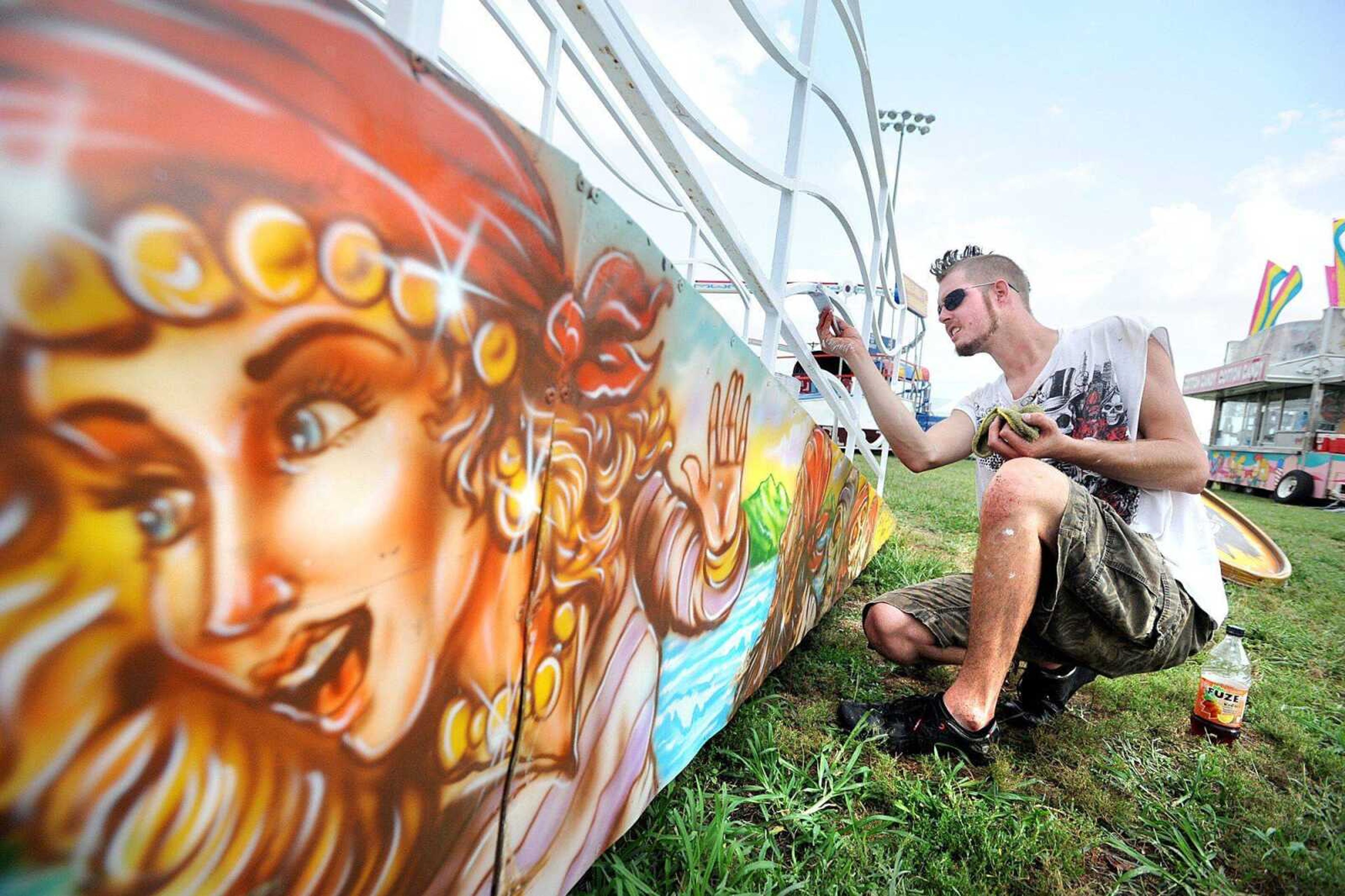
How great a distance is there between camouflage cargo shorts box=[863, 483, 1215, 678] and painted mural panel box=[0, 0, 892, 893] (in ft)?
4.78

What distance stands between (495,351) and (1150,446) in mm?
2062

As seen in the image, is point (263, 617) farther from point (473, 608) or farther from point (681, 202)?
point (681, 202)

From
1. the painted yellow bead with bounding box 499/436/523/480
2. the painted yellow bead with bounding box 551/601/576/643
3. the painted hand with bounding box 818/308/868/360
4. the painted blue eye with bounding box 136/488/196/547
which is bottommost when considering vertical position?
the painted yellow bead with bounding box 551/601/576/643

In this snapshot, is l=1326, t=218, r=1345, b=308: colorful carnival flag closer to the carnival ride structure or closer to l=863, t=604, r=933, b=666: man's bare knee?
the carnival ride structure

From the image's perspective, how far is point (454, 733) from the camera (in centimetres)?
79

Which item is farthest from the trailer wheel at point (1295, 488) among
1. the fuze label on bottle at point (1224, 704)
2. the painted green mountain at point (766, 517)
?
the painted green mountain at point (766, 517)

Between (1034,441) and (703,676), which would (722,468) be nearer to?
(703,676)

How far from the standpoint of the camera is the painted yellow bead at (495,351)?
2.38 ft

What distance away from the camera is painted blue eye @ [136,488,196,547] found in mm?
476

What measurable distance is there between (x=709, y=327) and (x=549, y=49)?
1.24 meters

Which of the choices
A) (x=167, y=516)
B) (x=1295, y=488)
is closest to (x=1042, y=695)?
(x=167, y=516)

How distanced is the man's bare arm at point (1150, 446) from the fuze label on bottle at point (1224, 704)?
2.28 ft

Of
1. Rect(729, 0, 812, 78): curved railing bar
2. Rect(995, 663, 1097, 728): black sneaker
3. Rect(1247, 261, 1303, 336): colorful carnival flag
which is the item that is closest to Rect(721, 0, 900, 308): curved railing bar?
Rect(729, 0, 812, 78): curved railing bar

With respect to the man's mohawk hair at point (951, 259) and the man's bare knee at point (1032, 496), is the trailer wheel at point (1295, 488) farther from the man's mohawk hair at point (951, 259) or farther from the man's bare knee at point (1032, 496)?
the man's bare knee at point (1032, 496)
